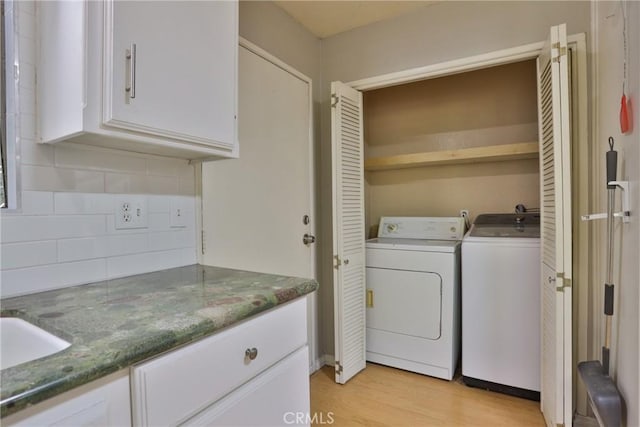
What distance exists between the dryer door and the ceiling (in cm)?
174

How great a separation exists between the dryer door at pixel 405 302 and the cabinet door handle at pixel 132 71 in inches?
77.1

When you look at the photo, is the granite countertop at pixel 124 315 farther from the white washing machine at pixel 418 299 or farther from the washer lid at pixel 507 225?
the washer lid at pixel 507 225

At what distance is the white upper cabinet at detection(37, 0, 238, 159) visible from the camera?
96 centimetres

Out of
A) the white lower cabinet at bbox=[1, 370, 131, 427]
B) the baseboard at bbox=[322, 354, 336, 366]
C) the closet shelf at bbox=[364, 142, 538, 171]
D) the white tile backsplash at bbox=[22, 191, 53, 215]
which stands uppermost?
the closet shelf at bbox=[364, 142, 538, 171]

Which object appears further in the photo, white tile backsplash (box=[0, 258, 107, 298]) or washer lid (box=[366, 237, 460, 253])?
washer lid (box=[366, 237, 460, 253])

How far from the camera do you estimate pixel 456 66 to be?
2125 mm

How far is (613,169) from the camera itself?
4.39 feet

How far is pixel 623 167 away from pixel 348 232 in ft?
4.66

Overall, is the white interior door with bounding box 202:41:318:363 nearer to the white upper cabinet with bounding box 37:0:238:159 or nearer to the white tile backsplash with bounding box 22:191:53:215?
the white upper cabinet with bounding box 37:0:238:159

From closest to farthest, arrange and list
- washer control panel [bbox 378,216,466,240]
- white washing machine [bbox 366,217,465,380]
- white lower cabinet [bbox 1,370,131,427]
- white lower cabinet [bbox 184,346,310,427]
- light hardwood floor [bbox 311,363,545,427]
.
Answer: white lower cabinet [bbox 1,370,131,427] < white lower cabinet [bbox 184,346,310,427] < light hardwood floor [bbox 311,363,545,427] < white washing machine [bbox 366,217,465,380] < washer control panel [bbox 378,216,466,240]

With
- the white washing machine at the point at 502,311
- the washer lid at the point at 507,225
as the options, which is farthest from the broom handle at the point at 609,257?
the washer lid at the point at 507,225

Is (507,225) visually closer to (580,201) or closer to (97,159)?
(580,201)

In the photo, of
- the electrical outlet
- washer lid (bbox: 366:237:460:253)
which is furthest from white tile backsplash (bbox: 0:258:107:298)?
washer lid (bbox: 366:237:460:253)

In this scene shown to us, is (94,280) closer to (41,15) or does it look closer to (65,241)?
(65,241)
